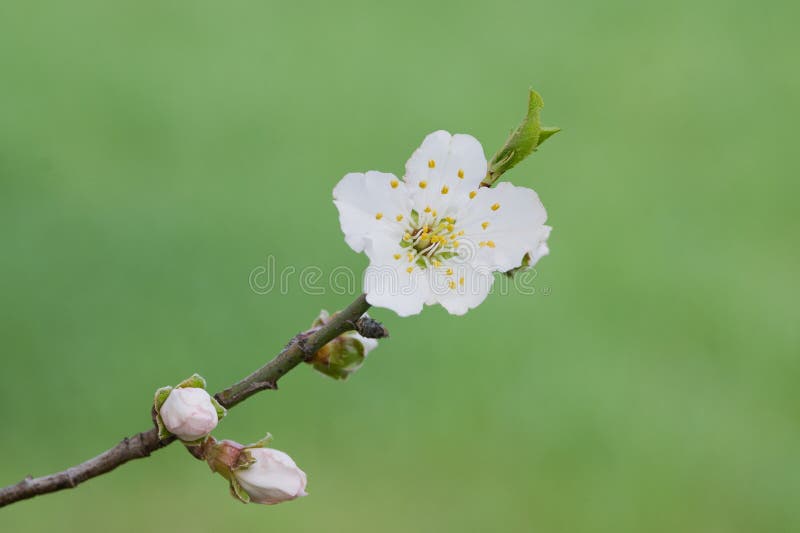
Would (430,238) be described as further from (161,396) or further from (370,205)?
(161,396)

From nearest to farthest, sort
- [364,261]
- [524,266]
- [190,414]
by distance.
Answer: [190,414] < [524,266] < [364,261]

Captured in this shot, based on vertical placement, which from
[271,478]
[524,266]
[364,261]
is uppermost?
[364,261]

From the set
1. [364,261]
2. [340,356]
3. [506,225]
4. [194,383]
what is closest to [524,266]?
[506,225]

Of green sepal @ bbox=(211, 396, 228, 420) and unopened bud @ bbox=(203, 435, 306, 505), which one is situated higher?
green sepal @ bbox=(211, 396, 228, 420)

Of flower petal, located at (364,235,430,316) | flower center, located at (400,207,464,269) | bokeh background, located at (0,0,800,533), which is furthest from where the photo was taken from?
bokeh background, located at (0,0,800,533)

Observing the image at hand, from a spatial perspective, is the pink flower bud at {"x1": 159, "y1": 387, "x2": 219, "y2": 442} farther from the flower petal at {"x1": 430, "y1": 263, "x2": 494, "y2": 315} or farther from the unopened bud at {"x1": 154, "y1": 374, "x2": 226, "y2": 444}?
the flower petal at {"x1": 430, "y1": 263, "x2": 494, "y2": 315}

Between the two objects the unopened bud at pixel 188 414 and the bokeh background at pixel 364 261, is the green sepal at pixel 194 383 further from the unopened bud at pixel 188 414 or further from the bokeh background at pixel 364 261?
the bokeh background at pixel 364 261

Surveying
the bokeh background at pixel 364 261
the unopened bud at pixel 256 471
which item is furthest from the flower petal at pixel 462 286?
the bokeh background at pixel 364 261

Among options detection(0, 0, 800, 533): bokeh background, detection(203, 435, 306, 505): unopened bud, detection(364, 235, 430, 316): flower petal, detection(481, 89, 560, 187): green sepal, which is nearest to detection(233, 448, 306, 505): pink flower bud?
detection(203, 435, 306, 505): unopened bud
